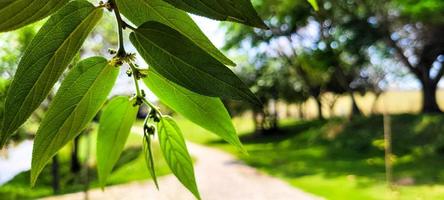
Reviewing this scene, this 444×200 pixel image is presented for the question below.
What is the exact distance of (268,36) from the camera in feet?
56.8

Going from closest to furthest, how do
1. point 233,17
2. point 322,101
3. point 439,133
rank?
point 233,17 → point 439,133 → point 322,101

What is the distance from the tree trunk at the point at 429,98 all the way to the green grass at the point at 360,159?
198 cm

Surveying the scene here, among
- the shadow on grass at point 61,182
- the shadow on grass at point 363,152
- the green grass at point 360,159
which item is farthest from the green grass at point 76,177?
the shadow on grass at point 363,152

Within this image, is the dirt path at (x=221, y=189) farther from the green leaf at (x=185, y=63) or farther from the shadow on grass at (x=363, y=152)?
the green leaf at (x=185, y=63)

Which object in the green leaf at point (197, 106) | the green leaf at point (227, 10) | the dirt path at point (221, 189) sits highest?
the green leaf at point (227, 10)

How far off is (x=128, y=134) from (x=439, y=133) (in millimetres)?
13051

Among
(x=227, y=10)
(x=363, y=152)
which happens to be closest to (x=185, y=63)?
(x=227, y=10)

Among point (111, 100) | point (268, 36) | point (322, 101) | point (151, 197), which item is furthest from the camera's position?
point (322, 101)

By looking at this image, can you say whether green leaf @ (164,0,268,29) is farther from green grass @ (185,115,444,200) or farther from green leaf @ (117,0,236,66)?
green grass @ (185,115,444,200)

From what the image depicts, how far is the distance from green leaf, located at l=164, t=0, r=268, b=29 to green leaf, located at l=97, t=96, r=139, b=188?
0.37 feet

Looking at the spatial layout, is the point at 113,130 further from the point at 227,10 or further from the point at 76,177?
the point at 76,177

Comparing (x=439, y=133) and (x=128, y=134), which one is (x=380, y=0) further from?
(x=128, y=134)

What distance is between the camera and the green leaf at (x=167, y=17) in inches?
9.9

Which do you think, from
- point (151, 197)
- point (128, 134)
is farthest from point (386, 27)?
point (128, 134)
